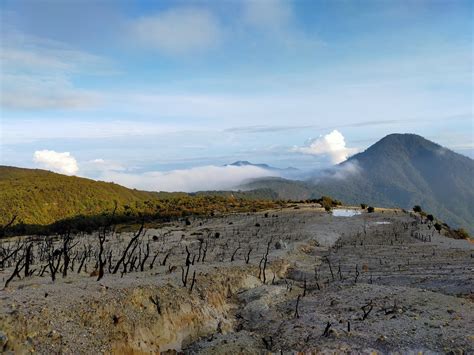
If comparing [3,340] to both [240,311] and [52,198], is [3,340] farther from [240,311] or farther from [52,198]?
[52,198]

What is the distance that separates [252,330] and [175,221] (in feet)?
157

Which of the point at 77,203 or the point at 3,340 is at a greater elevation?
the point at 77,203

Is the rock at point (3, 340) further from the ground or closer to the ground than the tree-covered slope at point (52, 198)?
closer to the ground

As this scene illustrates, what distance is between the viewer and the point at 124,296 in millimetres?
13562

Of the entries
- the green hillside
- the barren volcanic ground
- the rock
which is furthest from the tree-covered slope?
the rock

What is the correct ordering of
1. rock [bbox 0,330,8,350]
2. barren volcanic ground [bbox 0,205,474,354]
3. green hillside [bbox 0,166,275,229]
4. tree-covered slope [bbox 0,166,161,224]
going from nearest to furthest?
rock [bbox 0,330,8,350] → barren volcanic ground [bbox 0,205,474,354] → green hillside [bbox 0,166,275,229] → tree-covered slope [bbox 0,166,161,224]

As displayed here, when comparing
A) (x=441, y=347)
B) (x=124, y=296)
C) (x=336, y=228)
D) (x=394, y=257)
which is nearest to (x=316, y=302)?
(x=441, y=347)

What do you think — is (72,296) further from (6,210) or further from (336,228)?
(6,210)

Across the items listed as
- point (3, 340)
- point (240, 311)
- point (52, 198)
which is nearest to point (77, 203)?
point (52, 198)

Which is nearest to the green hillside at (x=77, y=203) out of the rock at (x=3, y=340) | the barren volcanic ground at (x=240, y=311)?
the barren volcanic ground at (x=240, y=311)

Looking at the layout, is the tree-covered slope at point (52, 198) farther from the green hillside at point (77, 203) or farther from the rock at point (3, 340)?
the rock at point (3, 340)

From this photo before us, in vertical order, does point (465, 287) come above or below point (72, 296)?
below

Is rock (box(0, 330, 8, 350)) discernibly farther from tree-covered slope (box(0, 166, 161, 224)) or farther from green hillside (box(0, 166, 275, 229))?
tree-covered slope (box(0, 166, 161, 224))

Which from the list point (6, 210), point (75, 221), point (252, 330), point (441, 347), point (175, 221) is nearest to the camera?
point (441, 347)
